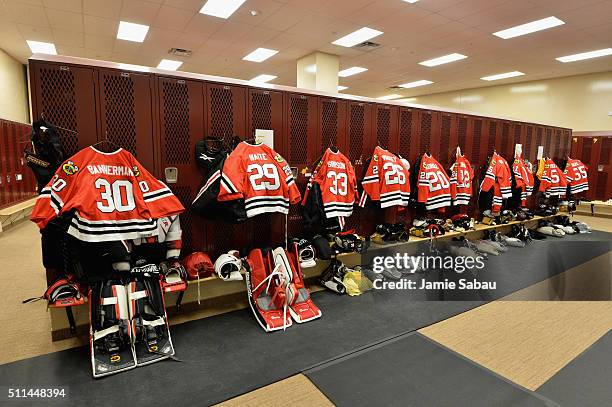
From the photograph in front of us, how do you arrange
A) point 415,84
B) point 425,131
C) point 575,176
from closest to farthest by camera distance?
point 425,131
point 575,176
point 415,84

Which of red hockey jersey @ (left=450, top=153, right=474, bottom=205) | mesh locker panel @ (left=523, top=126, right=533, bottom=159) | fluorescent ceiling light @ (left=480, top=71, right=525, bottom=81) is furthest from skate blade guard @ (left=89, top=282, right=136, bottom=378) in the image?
fluorescent ceiling light @ (left=480, top=71, right=525, bottom=81)

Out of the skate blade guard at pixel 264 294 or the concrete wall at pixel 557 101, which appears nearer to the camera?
the skate blade guard at pixel 264 294

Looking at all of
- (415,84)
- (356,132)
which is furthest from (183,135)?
(415,84)

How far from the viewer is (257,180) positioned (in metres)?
2.89

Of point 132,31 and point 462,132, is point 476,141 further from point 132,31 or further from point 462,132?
point 132,31

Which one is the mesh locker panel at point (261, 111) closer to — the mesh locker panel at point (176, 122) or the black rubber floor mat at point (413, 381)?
the mesh locker panel at point (176, 122)

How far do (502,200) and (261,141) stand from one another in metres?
4.23

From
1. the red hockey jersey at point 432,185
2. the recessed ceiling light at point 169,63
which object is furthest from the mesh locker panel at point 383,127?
the recessed ceiling light at point 169,63

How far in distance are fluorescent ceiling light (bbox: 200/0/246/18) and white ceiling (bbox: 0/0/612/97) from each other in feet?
0.41

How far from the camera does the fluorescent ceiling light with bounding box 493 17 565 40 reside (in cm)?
584

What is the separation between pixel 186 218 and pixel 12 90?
30.5ft

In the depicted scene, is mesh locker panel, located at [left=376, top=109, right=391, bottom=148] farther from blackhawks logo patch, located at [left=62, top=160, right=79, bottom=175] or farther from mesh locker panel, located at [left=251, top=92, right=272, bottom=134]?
blackhawks logo patch, located at [left=62, top=160, right=79, bottom=175]

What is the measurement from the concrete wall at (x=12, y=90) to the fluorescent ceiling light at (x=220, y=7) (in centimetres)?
600

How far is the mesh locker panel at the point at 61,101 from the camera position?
238 centimetres
